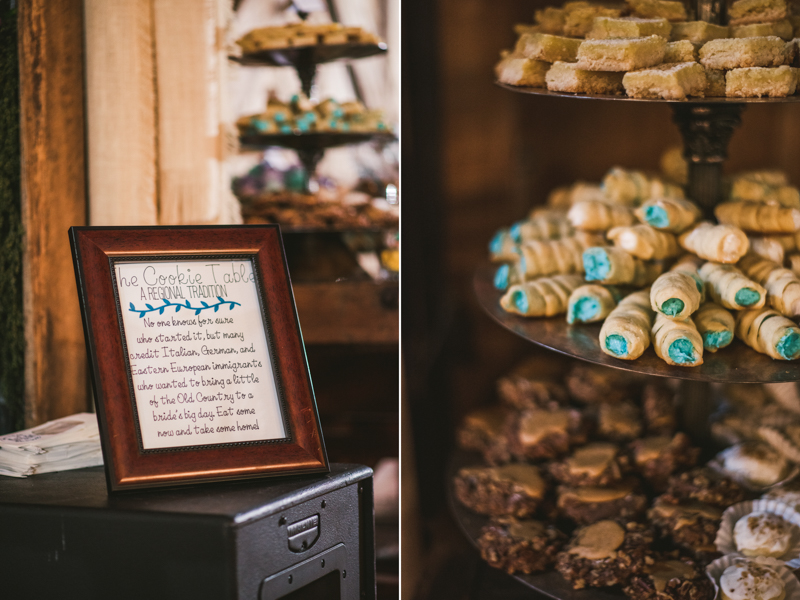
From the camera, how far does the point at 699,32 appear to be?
1.20 meters

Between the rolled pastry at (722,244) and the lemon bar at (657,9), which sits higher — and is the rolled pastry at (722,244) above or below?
below

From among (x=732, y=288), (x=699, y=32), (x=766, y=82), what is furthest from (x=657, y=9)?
(x=732, y=288)

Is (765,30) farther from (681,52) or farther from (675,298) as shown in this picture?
(675,298)

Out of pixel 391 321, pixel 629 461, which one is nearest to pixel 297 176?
pixel 391 321

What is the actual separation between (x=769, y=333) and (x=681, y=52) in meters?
0.50

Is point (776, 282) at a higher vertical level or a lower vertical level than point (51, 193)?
lower

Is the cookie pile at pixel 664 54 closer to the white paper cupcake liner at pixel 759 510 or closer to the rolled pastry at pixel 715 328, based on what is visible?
the rolled pastry at pixel 715 328

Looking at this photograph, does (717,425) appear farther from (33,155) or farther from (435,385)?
(33,155)

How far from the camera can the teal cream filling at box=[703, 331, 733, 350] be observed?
44.1 inches

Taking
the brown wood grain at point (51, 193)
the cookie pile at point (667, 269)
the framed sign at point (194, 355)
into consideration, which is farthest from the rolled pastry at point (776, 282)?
the brown wood grain at point (51, 193)

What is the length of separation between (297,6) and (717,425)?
183 centimetres

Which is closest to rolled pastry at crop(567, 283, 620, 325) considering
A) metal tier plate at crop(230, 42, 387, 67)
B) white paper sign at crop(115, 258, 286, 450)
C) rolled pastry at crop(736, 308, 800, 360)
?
rolled pastry at crop(736, 308, 800, 360)

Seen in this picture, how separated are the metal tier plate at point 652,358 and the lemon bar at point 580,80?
16.8 inches

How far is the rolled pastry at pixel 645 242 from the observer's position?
1292 mm
